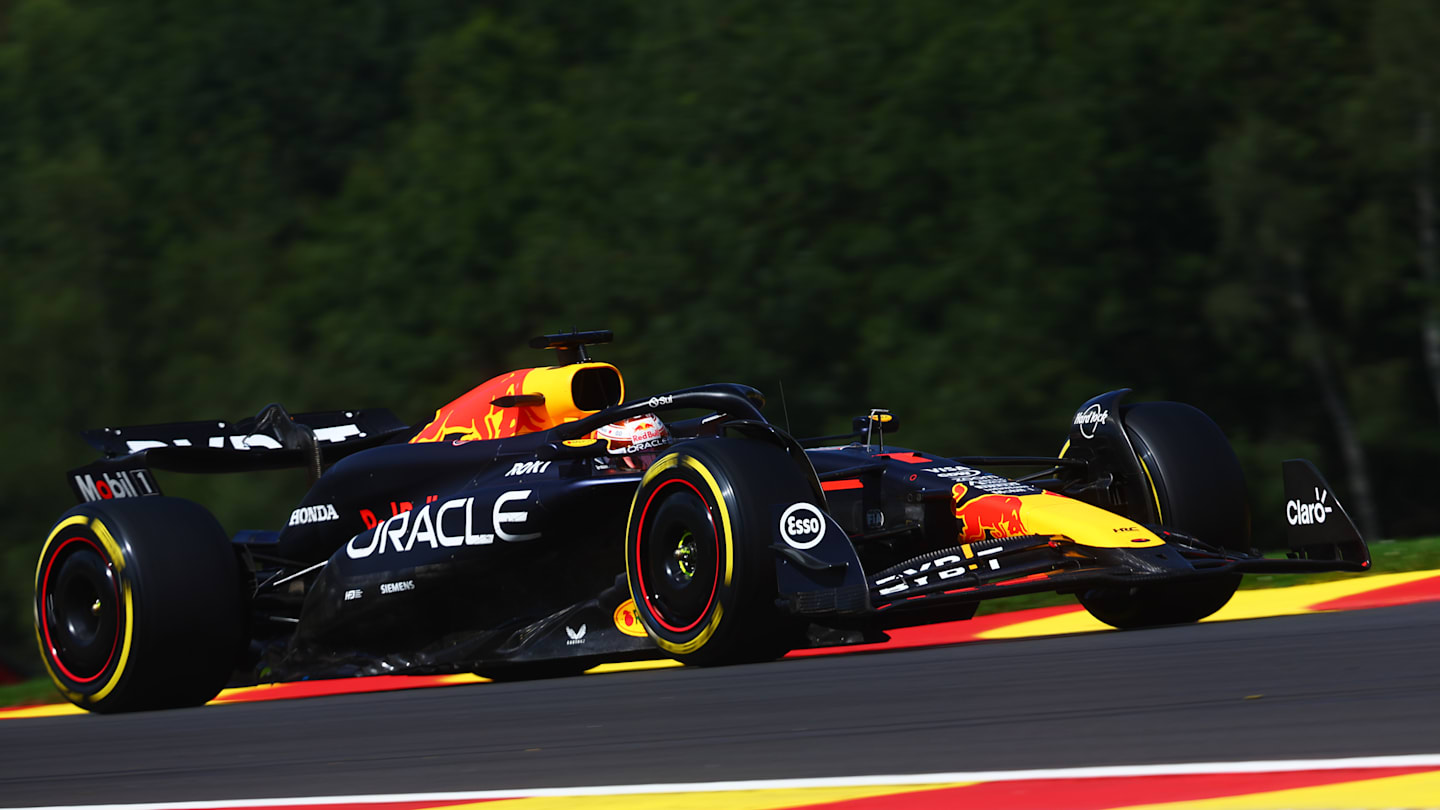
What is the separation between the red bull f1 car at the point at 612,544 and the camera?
6309 millimetres

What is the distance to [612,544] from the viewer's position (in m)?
7.21

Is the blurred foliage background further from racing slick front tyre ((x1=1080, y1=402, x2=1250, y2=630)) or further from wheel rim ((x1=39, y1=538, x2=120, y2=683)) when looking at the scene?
wheel rim ((x1=39, y1=538, x2=120, y2=683))

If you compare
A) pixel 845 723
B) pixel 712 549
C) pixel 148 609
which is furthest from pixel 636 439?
pixel 845 723

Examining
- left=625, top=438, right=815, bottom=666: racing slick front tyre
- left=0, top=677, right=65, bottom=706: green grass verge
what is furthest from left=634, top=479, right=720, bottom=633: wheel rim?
left=0, top=677, right=65, bottom=706: green grass verge

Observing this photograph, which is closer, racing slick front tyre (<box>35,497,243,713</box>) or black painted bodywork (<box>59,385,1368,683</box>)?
black painted bodywork (<box>59,385,1368,683</box>)

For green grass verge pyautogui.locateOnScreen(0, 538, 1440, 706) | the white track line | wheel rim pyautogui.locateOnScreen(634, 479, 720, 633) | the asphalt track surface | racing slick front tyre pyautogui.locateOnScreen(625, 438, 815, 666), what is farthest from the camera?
green grass verge pyautogui.locateOnScreen(0, 538, 1440, 706)

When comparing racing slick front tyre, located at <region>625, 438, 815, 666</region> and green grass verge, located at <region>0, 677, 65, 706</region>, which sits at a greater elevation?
racing slick front tyre, located at <region>625, 438, 815, 666</region>

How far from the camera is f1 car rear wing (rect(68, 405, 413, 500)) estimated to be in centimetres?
871

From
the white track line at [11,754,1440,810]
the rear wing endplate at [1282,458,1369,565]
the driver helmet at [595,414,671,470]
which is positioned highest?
the driver helmet at [595,414,671,470]

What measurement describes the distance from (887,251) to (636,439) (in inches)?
954

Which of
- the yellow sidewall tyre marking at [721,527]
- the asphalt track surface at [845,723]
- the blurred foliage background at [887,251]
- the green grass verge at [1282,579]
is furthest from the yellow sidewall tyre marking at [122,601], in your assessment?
the blurred foliage background at [887,251]

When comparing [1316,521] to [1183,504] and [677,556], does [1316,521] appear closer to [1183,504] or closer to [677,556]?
[1183,504]

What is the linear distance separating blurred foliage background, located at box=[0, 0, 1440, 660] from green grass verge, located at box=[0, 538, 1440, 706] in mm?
17212

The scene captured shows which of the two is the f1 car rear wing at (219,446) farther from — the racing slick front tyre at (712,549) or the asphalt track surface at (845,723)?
the racing slick front tyre at (712,549)
